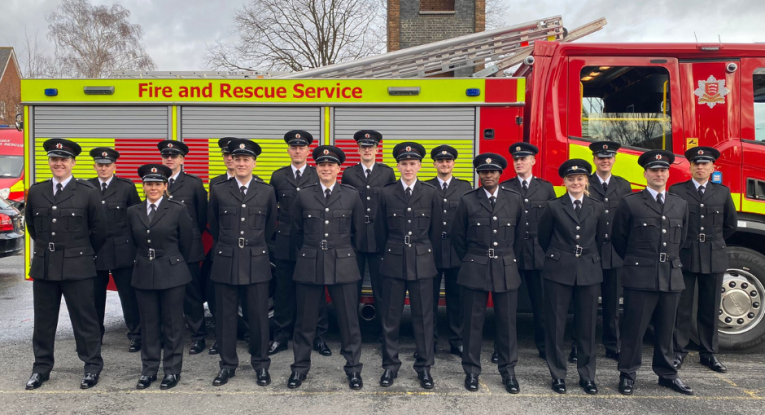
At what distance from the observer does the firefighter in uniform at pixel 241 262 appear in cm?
438

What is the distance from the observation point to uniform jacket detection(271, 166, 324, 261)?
5.07 metres

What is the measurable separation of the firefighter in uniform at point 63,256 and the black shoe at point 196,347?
93 centimetres

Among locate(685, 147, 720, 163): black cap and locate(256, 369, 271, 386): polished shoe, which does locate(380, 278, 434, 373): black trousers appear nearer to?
locate(256, 369, 271, 386): polished shoe

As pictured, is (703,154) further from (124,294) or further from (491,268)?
(124,294)

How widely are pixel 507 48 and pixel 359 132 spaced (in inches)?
76.7

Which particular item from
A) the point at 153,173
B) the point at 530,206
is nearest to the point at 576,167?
the point at 530,206

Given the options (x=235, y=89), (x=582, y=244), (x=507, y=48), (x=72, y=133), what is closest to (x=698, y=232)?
(x=582, y=244)

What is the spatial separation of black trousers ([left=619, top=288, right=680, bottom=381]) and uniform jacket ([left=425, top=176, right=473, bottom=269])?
4.53 feet

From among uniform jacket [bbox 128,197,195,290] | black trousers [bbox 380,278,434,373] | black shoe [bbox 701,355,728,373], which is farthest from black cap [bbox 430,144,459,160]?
black shoe [bbox 701,355,728,373]

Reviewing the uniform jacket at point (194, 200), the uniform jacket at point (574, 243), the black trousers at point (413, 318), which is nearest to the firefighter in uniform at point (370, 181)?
the black trousers at point (413, 318)

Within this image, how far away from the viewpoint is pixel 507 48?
5.89 meters

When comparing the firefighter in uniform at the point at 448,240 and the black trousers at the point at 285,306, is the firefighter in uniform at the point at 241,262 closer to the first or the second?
the black trousers at the point at 285,306

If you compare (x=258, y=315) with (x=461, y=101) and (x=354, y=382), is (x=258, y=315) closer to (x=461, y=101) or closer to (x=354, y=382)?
(x=354, y=382)

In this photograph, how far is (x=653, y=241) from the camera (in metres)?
4.22
